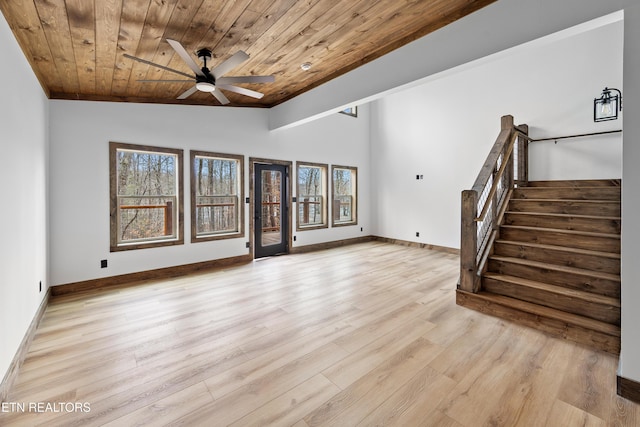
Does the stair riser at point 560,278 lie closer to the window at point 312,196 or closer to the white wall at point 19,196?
the window at point 312,196

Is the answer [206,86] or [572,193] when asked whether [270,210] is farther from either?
[572,193]

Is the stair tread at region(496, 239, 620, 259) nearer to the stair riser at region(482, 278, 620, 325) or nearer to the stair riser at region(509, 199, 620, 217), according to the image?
the stair riser at region(482, 278, 620, 325)

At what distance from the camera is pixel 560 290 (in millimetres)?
2912

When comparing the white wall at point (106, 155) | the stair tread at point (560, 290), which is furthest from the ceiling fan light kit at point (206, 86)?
the stair tread at point (560, 290)

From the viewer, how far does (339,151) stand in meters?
7.22

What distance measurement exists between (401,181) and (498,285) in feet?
14.4

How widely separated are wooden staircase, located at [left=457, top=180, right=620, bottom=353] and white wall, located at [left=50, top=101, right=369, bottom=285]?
4269 millimetres

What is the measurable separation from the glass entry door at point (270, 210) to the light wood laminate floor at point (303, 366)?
7.34 feet

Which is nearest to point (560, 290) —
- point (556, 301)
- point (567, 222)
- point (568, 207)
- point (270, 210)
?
point (556, 301)

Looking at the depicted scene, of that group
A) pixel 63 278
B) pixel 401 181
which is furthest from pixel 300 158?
pixel 63 278

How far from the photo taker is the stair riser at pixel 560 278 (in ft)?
9.04

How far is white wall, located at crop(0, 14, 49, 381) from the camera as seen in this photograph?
2.03m

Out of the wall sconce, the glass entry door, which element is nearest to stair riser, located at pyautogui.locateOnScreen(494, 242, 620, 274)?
the wall sconce

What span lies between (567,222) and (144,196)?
236 inches
